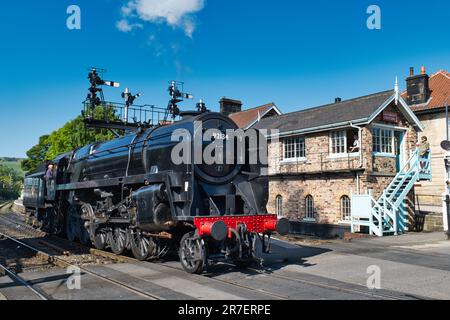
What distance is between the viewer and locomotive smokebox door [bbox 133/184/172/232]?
31.0 ft

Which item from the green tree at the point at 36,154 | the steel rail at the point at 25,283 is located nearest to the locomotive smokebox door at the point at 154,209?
the steel rail at the point at 25,283

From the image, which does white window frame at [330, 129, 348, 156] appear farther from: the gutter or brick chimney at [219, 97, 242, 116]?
brick chimney at [219, 97, 242, 116]

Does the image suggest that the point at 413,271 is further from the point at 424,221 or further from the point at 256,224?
the point at 424,221

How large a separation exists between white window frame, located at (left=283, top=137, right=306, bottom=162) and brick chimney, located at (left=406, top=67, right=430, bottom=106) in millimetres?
10915

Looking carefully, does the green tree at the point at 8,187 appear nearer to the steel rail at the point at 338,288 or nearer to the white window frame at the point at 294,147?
the white window frame at the point at 294,147

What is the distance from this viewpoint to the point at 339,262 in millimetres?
10938

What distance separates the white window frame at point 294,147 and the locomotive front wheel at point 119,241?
35.1ft

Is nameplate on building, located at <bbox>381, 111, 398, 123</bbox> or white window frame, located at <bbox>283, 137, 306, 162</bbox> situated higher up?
nameplate on building, located at <bbox>381, 111, 398, 123</bbox>

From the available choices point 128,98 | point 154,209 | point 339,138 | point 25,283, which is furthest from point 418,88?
point 25,283

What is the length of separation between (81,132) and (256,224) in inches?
1146

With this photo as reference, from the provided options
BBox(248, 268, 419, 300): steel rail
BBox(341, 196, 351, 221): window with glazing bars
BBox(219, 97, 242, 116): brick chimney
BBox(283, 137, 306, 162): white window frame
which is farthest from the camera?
BBox(219, 97, 242, 116): brick chimney

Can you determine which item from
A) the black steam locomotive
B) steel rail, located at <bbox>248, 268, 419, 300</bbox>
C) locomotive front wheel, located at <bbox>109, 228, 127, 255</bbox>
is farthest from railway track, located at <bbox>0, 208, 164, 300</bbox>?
steel rail, located at <bbox>248, 268, 419, 300</bbox>

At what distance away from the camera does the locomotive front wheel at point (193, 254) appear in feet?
28.9
